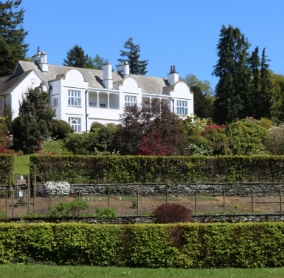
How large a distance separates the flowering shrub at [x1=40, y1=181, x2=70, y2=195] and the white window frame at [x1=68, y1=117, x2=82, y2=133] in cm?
2180

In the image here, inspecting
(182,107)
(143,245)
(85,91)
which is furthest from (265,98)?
(143,245)

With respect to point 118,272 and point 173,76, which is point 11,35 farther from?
point 118,272

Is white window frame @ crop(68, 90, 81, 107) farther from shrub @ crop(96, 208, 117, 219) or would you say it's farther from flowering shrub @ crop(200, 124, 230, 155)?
shrub @ crop(96, 208, 117, 219)

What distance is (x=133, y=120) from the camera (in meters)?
41.4

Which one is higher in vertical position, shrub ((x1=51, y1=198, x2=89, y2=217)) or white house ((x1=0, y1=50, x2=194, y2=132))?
white house ((x1=0, y1=50, x2=194, y2=132))

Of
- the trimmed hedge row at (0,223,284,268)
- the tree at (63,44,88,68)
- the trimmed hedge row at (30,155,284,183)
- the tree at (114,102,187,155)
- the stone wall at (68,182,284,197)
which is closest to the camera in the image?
the trimmed hedge row at (0,223,284,268)

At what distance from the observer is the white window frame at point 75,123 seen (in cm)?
5565

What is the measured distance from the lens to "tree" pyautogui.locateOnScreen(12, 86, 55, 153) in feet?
155

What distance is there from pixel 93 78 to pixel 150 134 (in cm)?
2194

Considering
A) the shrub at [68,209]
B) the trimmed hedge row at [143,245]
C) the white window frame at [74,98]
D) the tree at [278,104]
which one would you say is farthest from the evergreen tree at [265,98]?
the trimmed hedge row at [143,245]

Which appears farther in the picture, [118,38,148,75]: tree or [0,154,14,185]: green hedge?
[118,38,148,75]: tree

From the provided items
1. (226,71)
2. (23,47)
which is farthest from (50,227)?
(23,47)

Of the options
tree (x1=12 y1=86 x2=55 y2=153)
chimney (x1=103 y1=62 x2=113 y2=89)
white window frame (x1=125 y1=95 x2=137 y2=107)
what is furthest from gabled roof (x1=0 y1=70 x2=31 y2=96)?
white window frame (x1=125 y1=95 x2=137 y2=107)

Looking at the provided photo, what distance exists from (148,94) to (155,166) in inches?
1054
